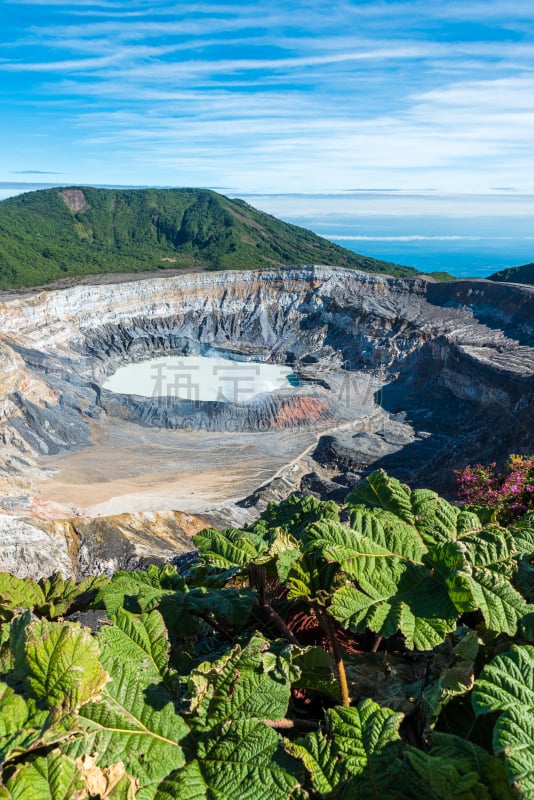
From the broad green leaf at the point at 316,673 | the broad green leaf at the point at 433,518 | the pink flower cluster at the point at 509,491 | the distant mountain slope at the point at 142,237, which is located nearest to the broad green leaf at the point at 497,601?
Result: the broad green leaf at the point at 433,518

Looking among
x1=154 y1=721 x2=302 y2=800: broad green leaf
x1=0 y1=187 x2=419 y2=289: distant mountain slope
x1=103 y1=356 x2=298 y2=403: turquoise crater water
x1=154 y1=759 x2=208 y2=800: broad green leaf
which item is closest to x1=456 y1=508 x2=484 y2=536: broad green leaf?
x1=154 y1=721 x2=302 y2=800: broad green leaf

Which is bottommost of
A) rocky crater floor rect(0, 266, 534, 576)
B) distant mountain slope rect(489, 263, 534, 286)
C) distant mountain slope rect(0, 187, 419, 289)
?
rocky crater floor rect(0, 266, 534, 576)

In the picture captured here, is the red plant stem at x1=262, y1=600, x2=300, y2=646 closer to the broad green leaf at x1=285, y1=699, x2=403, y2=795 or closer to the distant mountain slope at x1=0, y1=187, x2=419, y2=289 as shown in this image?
the broad green leaf at x1=285, y1=699, x2=403, y2=795

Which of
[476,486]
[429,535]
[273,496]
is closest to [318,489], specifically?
[273,496]

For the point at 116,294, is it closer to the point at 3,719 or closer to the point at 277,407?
the point at 277,407

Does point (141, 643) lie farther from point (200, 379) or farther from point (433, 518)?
point (200, 379)

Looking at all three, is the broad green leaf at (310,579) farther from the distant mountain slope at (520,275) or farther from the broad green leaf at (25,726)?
the distant mountain slope at (520,275)
